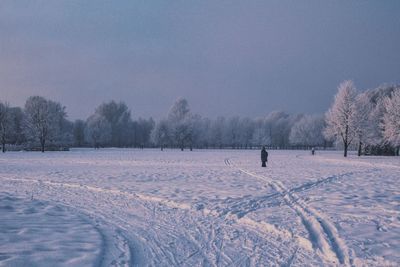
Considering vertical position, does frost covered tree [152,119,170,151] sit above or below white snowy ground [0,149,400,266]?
above

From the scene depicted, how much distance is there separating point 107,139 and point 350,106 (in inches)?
2759

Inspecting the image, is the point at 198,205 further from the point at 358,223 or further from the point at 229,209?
the point at 358,223

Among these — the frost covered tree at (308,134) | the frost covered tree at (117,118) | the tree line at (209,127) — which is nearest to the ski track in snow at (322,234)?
the tree line at (209,127)

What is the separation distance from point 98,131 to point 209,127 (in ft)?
141

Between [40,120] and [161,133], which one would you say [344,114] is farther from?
[40,120]

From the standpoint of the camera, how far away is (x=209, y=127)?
12450cm

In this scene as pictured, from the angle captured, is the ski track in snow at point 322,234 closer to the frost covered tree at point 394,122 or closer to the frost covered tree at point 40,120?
the frost covered tree at point 394,122

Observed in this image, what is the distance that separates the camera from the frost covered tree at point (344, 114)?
159 ft

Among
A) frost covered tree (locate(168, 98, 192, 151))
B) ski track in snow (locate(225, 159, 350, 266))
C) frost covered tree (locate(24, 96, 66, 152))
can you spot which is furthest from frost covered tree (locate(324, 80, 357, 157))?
frost covered tree (locate(24, 96, 66, 152))

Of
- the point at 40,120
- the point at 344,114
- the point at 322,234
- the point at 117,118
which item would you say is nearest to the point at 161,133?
→ the point at 40,120

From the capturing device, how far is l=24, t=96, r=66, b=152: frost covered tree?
65.7m

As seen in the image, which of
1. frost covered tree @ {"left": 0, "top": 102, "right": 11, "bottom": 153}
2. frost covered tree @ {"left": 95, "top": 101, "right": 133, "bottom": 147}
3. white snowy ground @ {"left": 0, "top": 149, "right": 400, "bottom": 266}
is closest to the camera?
white snowy ground @ {"left": 0, "top": 149, "right": 400, "bottom": 266}

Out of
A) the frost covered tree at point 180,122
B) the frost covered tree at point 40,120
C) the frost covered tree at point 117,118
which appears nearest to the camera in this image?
the frost covered tree at point 40,120

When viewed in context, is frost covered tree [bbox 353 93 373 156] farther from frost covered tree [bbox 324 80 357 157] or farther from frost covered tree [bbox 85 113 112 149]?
frost covered tree [bbox 85 113 112 149]
